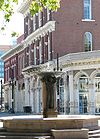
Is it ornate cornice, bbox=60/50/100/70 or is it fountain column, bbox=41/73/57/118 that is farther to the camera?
ornate cornice, bbox=60/50/100/70

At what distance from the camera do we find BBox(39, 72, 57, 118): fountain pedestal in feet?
76.2

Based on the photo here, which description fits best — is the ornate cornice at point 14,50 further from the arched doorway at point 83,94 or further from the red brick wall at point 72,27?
the arched doorway at point 83,94

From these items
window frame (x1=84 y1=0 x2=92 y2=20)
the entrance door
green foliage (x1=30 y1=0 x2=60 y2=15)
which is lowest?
the entrance door

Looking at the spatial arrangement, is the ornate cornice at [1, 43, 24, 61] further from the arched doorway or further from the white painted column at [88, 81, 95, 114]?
the white painted column at [88, 81, 95, 114]

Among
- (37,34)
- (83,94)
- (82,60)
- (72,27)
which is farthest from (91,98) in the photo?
(37,34)

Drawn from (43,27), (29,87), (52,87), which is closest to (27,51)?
(29,87)

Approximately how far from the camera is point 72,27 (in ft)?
176

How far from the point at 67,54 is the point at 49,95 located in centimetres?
2660

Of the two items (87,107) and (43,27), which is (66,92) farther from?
(43,27)

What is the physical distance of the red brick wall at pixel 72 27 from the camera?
174 ft

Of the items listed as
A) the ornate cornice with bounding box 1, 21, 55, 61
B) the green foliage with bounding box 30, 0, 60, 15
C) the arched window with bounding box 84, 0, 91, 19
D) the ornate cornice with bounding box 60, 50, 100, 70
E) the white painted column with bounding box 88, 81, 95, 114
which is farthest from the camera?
the arched window with bounding box 84, 0, 91, 19

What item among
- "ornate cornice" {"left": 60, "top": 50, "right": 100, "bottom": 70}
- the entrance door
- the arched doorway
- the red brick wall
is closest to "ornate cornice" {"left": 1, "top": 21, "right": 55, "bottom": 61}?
the red brick wall

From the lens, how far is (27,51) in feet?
217

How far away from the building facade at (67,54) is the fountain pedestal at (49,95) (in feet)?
70.7
